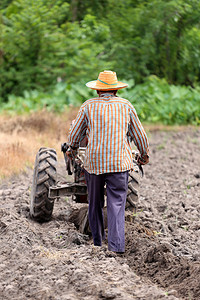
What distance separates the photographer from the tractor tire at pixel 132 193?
581 cm

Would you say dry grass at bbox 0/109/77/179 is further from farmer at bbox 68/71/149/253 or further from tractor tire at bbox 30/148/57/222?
farmer at bbox 68/71/149/253

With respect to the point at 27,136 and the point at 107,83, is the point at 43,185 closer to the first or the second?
the point at 107,83

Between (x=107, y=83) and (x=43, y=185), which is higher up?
(x=107, y=83)

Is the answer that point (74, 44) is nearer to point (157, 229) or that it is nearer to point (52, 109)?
point (52, 109)

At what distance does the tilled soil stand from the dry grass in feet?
2.11

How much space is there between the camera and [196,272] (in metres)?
4.34

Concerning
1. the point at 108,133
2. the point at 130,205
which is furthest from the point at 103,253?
the point at 130,205

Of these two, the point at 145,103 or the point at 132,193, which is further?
the point at 145,103

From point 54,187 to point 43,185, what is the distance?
33 cm

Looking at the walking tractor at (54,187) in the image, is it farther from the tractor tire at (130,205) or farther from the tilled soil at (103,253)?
the tilled soil at (103,253)

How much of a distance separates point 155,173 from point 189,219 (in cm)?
272

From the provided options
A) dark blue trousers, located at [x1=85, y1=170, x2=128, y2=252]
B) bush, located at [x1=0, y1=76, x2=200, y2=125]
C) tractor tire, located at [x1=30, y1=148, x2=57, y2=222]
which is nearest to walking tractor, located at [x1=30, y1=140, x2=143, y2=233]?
tractor tire, located at [x1=30, y1=148, x2=57, y2=222]

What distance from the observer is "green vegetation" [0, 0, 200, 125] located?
47.9 feet

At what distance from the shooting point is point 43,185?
19.6 feet
